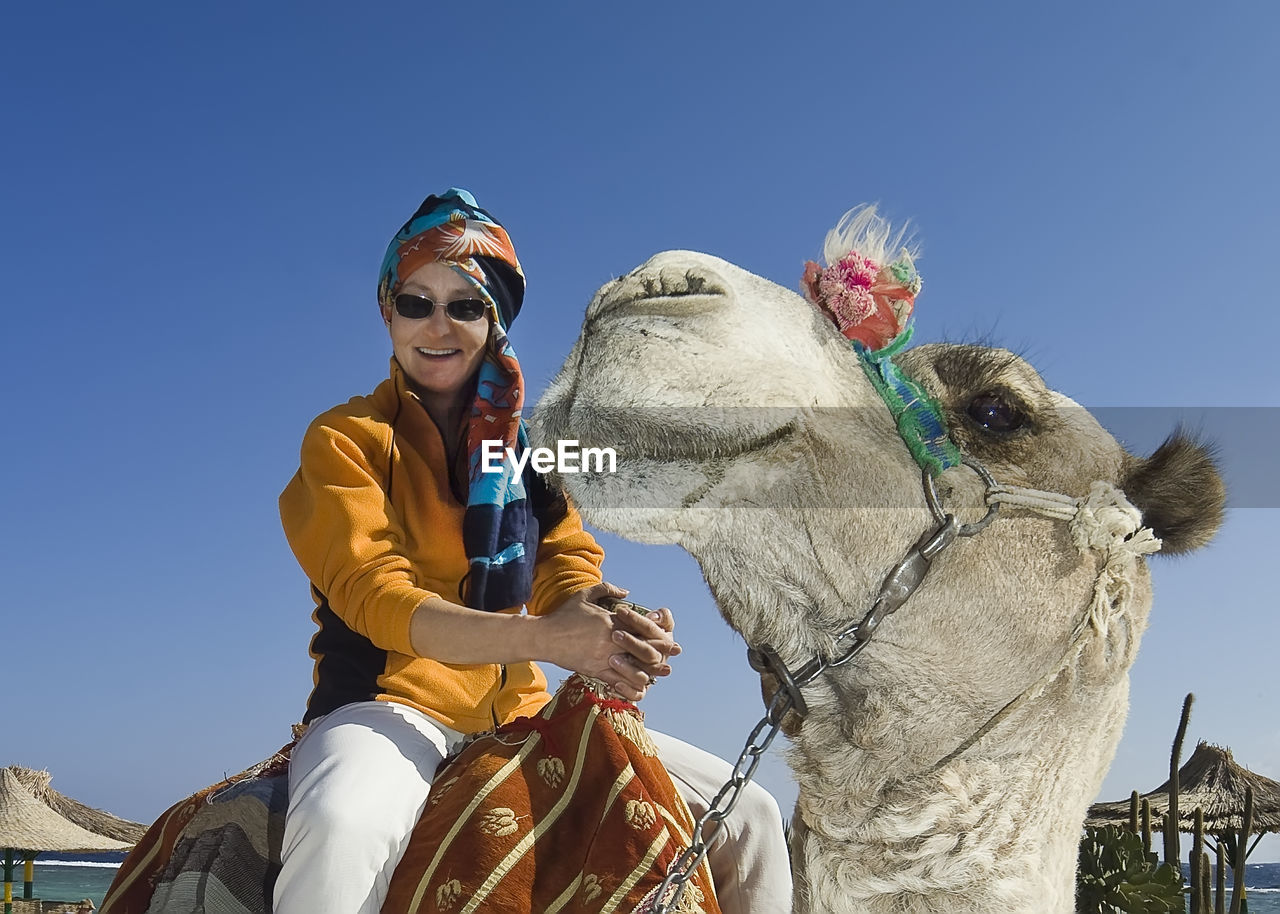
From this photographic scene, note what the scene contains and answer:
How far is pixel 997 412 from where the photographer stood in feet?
6.45

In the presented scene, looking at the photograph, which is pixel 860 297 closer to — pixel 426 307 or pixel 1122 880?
pixel 426 307

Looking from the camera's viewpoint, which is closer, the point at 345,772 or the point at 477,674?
the point at 345,772

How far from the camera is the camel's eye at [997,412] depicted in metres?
1.96

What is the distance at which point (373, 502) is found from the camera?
87.2 inches

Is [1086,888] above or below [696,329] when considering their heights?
below

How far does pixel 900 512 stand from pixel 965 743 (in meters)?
0.40

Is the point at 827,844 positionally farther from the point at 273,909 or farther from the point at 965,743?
the point at 273,909

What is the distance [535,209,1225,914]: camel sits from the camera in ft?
5.39

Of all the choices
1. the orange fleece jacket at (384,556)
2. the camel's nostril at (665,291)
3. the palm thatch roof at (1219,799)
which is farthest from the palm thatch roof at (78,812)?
the camel's nostril at (665,291)

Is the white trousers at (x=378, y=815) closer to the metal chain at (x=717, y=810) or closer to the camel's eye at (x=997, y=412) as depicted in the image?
the metal chain at (x=717, y=810)

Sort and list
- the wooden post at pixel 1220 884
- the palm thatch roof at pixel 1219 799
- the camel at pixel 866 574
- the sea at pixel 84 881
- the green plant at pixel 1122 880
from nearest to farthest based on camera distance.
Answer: the camel at pixel 866 574, the green plant at pixel 1122 880, the wooden post at pixel 1220 884, the palm thatch roof at pixel 1219 799, the sea at pixel 84 881

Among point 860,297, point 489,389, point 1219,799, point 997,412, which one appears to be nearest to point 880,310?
point 860,297

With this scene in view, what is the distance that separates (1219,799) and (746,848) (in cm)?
1831

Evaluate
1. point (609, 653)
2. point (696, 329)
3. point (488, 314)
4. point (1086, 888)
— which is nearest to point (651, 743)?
point (609, 653)
